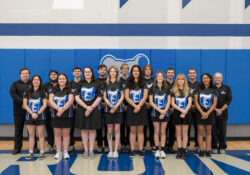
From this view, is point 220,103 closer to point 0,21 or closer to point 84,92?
point 84,92

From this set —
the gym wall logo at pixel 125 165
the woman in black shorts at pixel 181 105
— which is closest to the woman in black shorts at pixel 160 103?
the woman in black shorts at pixel 181 105

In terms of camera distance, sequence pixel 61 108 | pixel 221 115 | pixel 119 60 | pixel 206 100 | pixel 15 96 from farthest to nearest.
Answer: pixel 119 60
pixel 221 115
pixel 15 96
pixel 206 100
pixel 61 108

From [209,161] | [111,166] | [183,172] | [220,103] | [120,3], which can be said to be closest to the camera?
[183,172]

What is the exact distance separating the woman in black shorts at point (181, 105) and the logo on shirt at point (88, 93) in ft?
4.23

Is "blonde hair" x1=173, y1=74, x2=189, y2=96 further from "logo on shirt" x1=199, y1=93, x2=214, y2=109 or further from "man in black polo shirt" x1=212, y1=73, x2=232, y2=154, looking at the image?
"man in black polo shirt" x1=212, y1=73, x2=232, y2=154

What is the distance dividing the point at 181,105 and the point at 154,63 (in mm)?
1577

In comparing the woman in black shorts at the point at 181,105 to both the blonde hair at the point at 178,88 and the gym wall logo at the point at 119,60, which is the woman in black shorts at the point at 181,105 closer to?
the blonde hair at the point at 178,88

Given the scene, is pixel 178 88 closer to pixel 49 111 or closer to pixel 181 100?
pixel 181 100

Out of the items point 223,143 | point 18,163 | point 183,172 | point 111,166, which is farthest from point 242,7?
point 18,163

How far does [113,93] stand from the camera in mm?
3436

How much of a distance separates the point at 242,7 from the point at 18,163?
5.56 metres

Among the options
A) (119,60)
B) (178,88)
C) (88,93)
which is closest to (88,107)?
(88,93)

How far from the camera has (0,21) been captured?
4.90m

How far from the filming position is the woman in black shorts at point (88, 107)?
337cm
